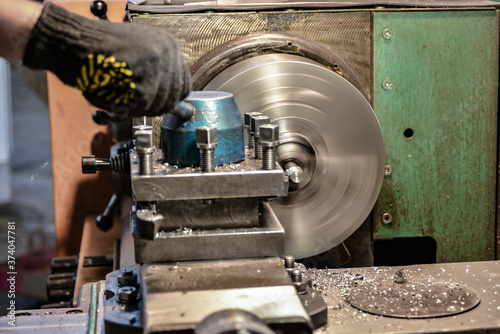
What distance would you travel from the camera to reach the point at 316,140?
1.45m

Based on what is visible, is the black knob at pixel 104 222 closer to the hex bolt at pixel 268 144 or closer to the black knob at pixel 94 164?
the black knob at pixel 94 164

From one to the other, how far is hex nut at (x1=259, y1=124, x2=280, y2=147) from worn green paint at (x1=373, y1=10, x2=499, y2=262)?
0.59 meters

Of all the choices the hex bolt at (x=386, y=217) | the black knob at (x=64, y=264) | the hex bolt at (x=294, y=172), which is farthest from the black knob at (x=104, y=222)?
the hex bolt at (x=386, y=217)

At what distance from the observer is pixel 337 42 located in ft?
5.13

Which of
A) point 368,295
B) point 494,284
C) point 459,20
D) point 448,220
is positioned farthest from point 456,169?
point 368,295

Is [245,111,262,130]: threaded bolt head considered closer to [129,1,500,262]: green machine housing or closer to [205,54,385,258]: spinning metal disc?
[205,54,385,258]: spinning metal disc

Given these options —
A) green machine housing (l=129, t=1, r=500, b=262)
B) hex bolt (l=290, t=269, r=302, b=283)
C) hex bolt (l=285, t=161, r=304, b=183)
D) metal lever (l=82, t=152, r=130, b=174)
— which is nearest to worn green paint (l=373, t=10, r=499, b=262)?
green machine housing (l=129, t=1, r=500, b=262)

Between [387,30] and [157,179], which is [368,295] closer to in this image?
[157,179]

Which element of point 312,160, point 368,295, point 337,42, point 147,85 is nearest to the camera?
point 147,85

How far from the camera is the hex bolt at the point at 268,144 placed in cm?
106

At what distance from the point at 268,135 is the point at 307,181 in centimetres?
38

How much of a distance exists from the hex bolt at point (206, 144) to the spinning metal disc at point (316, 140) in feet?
1.27

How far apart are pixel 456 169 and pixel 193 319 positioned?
0.99 metres


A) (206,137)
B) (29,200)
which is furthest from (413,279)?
(29,200)
